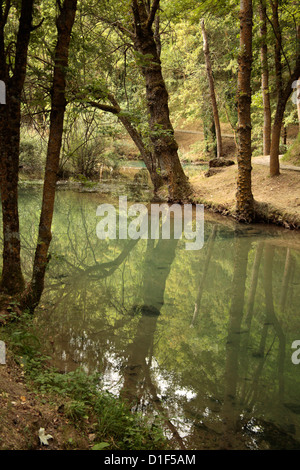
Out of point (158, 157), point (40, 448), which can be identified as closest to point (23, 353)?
point (40, 448)

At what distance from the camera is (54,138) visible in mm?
4500

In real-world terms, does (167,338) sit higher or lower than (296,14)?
lower

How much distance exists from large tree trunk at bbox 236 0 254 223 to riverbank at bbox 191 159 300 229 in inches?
26.4

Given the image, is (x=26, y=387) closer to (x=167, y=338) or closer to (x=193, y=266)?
(x=167, y=338)

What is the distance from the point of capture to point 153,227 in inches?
461

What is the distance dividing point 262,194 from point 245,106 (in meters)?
3.06

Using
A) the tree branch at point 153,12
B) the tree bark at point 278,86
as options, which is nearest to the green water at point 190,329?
the tree bark at point 278,86

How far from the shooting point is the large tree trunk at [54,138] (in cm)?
439

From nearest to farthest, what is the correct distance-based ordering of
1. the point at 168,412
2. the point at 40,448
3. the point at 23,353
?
the point at 40,448, the point at 168,412, the point at 23,353

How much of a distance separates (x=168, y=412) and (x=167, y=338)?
1.45 metres

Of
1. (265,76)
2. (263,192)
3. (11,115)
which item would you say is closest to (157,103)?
(263,192)

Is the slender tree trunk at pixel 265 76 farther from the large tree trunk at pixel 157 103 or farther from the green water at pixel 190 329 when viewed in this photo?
the green water at pixel 190 329

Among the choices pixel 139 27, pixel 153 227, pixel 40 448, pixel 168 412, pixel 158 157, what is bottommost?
pixel 168 412

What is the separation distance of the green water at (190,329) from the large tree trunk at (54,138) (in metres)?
0.32
